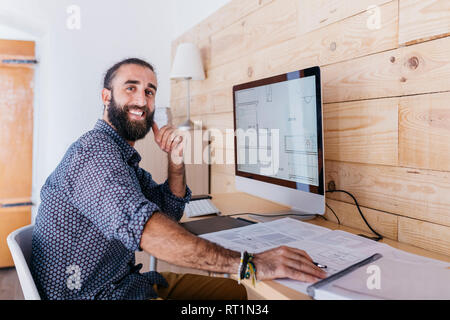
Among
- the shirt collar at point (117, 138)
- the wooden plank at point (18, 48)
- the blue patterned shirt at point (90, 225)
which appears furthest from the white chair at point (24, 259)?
the wooden plank at point (18, 48)

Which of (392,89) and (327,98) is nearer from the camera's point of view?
(392,89)

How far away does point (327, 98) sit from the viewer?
1.40 m

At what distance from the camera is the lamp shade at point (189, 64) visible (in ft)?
7.75

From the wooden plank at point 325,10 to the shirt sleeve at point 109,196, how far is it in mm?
994

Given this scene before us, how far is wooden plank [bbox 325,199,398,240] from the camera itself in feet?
3.85

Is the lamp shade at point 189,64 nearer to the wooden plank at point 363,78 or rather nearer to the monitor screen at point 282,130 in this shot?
the monitor screen at point 282,130

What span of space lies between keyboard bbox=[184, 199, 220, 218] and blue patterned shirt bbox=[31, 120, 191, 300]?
0.37 m

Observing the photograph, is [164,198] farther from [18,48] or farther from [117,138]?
[18,48]

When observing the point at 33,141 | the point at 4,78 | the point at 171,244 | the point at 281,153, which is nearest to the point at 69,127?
the point at 33,141

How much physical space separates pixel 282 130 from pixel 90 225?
0.73 metres

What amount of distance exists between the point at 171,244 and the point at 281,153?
2.09 feet

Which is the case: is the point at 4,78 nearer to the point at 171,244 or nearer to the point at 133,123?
the point at 133,123

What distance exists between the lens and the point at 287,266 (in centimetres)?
77
